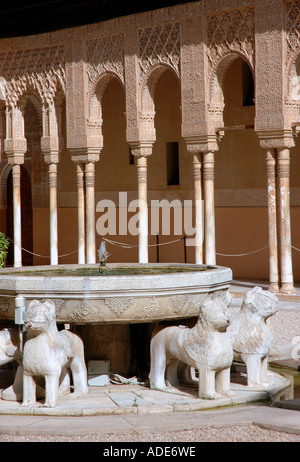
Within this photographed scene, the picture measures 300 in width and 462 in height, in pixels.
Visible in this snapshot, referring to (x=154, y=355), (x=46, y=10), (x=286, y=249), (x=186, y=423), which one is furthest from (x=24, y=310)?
(x=46, y=10)

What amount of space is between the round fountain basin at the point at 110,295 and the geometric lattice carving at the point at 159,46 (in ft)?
29.6

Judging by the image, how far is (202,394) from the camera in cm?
691

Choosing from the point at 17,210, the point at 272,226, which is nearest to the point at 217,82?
the point at 272,226

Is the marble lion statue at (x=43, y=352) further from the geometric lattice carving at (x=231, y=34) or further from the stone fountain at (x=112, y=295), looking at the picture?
the geometric lattice carving at (x=231, y=34)

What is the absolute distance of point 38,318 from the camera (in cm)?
667

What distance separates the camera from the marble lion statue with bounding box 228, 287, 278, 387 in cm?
737

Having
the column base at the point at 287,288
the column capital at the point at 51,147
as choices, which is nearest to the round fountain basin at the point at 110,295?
the column base at the point at 287,288

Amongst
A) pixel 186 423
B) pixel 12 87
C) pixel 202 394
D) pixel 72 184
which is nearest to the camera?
pixel 186 423

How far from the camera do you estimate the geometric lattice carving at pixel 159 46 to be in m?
15.7

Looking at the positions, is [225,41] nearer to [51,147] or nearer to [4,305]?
[51,147]

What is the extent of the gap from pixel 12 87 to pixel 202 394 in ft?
43.8

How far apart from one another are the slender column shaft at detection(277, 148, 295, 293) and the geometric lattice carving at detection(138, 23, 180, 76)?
2.70 metres

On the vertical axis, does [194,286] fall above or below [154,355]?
above
